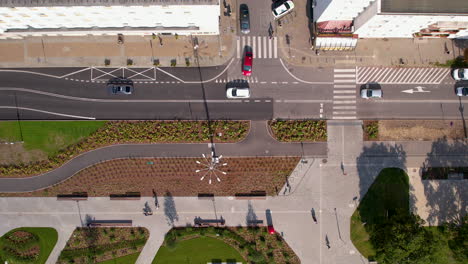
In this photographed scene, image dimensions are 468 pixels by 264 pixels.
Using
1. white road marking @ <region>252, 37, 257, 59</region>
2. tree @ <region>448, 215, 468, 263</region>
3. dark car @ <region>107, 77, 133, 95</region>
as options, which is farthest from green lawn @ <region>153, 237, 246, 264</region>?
tree @ <region>448, 215, 468, 263</region>

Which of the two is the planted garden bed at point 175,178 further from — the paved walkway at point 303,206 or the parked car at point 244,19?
the parked car at point 244,19

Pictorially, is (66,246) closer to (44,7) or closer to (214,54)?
(44,7)

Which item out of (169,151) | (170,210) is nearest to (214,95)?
(169,151)

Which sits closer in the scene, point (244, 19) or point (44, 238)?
point (244, 19)

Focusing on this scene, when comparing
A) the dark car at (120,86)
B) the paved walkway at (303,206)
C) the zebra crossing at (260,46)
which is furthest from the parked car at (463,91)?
the dark car at (120,86)

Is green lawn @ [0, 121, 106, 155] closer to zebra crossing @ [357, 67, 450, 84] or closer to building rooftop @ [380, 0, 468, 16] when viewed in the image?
zebra crossing @ [357, 67, 450, 84]

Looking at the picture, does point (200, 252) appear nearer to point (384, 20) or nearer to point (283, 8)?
point (283, 8)

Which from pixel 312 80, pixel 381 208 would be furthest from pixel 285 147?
pixel 381 208
